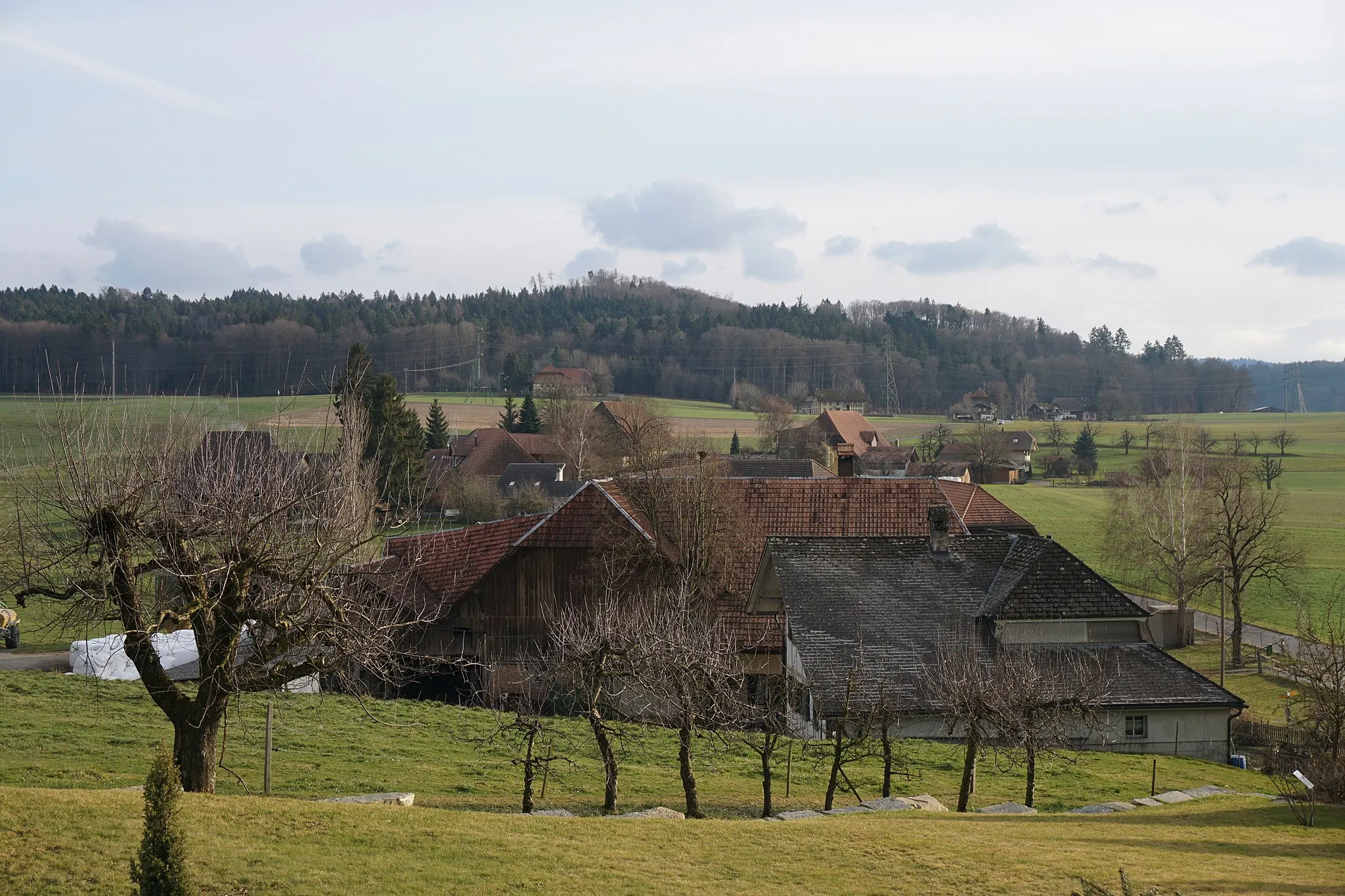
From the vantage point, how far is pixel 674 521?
35812 millimetres

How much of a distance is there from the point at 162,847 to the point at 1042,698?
16.4 metres

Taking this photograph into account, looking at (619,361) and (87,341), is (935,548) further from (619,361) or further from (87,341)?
(619,361)

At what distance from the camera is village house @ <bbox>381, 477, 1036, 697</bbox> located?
31906mm

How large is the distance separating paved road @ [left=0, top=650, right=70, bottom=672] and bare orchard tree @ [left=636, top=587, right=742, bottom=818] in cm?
1742

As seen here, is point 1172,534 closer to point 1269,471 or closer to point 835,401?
point 1269,471

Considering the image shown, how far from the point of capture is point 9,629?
3378cm

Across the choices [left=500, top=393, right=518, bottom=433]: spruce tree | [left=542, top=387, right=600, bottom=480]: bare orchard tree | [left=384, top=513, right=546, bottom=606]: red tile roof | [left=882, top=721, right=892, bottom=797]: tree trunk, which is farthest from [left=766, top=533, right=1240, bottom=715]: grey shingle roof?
[left=500, top=393, right=518, bottom=433]: spruce tree

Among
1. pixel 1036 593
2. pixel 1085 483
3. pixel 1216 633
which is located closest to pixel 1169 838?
pixel 1036 593

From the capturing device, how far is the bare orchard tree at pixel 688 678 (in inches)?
689

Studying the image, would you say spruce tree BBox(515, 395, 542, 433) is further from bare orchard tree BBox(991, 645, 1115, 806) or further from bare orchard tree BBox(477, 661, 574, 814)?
bare orchard tree BBox(991, 645, 1115, 806)

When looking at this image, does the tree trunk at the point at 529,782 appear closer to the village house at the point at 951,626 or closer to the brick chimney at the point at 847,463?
the village house at the point at 951,626

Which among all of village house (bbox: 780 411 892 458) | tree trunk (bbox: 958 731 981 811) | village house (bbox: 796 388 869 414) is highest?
village house (bbox: 796 388 869 414)

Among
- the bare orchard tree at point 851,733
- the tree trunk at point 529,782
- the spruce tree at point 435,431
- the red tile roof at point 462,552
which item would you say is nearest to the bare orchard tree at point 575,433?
the spruce tree at point 435,431

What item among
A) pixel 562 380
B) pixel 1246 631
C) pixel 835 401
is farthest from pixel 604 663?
pixel 835 401
